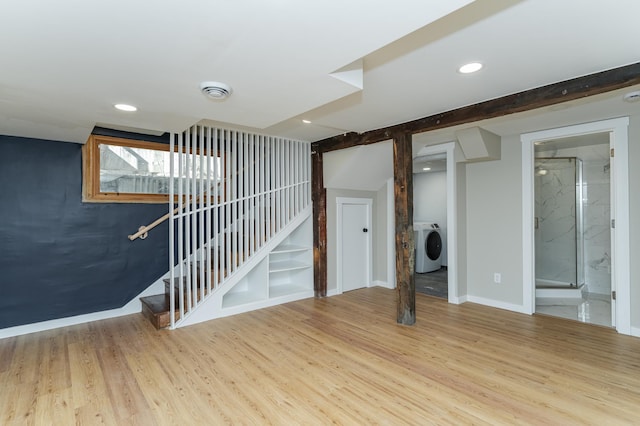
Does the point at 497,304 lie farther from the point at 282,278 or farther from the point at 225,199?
the point at 225,199

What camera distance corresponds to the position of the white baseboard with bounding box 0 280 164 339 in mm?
3295

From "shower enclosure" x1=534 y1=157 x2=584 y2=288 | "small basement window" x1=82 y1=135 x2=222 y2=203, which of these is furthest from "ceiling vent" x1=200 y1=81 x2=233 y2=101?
"shower enclosure" x1=534 y1=157 x2=584 y2=288

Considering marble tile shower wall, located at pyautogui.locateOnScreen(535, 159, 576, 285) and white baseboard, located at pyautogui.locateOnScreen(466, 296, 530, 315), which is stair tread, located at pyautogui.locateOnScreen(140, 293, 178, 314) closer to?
white baseboard, located at pyautogui.locateOnScreen(466, 296, 530, 315)

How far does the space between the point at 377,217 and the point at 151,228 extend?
10.8ft

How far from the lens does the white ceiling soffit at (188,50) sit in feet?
4.36

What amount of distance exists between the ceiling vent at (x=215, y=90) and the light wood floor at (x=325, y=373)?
2019 mm

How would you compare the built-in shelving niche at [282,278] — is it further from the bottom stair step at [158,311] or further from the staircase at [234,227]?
the bottom stair step at [158,311]

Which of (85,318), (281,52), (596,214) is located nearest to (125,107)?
(281,52)

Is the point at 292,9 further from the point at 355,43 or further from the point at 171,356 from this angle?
the point at 171,356

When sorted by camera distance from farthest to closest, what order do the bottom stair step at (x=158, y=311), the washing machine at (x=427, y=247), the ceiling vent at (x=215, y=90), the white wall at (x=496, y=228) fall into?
the washing machine at (x=427, y=247) < the white wall at (x=496, y=228) < the bottom stair step at (x=158, y=311) < the ceiling vent at (x=215, y=90)

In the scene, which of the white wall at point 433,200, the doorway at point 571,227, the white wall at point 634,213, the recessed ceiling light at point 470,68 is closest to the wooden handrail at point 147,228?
the recessed ceiling light at point 470,68

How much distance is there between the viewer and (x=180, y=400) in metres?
2.13

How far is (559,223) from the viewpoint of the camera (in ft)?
17.2

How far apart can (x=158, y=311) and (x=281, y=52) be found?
2997 mm
